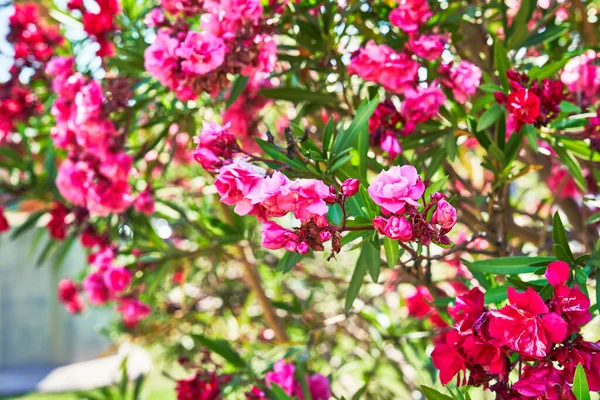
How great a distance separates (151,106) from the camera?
1666 mm

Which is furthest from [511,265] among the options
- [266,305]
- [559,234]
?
[266,305]

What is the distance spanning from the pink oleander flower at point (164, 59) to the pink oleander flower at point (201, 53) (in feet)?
0.13

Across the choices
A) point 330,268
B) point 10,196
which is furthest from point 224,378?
point 330,268

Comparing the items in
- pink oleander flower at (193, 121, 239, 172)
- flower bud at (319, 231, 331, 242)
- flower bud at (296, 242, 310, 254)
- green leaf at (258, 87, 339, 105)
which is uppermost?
flower bud at (319, 231, 331, 242)

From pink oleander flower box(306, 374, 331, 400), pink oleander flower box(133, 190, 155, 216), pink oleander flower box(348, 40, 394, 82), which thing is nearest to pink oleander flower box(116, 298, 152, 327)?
pink oleander flower box(133, 190, 155, 216)

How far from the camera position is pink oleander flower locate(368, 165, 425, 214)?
Result: 751 millimetres

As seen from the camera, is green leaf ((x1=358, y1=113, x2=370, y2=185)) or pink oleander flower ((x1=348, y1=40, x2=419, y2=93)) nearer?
green leaf ((x1=358, y1=113, x2=370, y2=185))

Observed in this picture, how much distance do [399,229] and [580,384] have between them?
0.25 meters

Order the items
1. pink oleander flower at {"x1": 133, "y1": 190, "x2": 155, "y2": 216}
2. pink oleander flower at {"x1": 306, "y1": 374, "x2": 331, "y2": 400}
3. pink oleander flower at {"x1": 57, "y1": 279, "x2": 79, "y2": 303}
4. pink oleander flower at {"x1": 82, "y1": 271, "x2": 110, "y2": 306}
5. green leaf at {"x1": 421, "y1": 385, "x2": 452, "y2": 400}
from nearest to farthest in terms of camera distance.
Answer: green leaf at {"x1": 421, "y1": 385, "x2": 452, "y2": 400} → pink oleander flower at {"x1": 306, "y1": 374, "x2": 331, "y2": 400} → pink oleander flower at {"x1": 133, "y1": 190, "x2": 155, "y2": 216} → pink oleander flower at {"x1": 82, "y1": 271, "x2": 110, "y2": 306} → pink oleander flower at {"x1": 57, "y1": 279, "x2": 79, "y2": 303}

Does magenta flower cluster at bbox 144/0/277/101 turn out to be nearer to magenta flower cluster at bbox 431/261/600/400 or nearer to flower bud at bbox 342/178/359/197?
flower bud at bbox 342/178/359/197

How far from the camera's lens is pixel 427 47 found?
1220mm

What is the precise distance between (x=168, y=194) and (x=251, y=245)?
58 centimetres

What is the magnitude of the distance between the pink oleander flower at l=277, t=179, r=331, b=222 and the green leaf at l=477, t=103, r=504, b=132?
444 millimetres

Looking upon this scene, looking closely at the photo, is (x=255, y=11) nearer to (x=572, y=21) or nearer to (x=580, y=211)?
(x=572, y=21)
